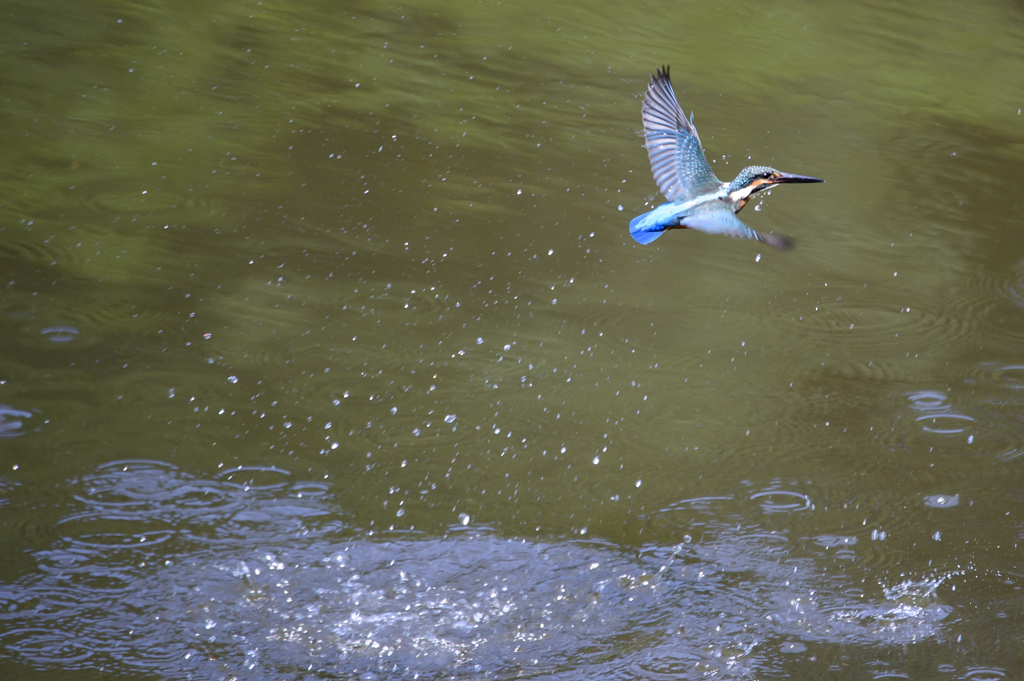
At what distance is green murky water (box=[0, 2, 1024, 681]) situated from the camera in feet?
7.20

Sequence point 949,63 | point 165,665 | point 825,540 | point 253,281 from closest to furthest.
A: point 165,665 → point 825,540 → point 253,281 → point 949,63

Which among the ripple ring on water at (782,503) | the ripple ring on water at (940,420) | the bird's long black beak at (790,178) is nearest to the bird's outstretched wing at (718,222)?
the bird's long black beak at (790,178)

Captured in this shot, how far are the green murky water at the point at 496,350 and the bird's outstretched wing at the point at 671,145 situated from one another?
35.8 inches

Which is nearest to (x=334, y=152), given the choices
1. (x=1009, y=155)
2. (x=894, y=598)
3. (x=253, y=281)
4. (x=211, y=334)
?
(x=253, y=281)

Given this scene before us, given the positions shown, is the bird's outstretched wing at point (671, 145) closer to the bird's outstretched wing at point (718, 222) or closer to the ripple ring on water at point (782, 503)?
the bird's outstretched wing at point (718, 222)

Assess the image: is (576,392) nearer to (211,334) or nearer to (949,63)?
(211,334)

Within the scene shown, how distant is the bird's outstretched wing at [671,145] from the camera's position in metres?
2.10

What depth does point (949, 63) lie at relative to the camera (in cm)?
498

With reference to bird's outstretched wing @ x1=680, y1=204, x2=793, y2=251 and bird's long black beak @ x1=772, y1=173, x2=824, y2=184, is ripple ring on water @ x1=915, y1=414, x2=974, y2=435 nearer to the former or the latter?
bird's long black beak @ x1=772, y1=173, x2=824, y2=184

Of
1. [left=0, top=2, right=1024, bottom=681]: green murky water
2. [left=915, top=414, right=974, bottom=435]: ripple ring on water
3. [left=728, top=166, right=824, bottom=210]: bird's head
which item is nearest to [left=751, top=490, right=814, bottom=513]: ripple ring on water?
[left=0, top=2, right=1024, bottom=681]: green murky water

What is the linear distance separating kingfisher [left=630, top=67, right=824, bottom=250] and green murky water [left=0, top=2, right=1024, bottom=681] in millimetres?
897

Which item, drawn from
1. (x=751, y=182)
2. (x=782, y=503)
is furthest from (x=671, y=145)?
(x=782, y=503)

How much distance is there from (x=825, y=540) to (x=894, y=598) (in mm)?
236

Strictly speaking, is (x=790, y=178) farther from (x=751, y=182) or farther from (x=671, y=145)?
(x=671, y=145)
